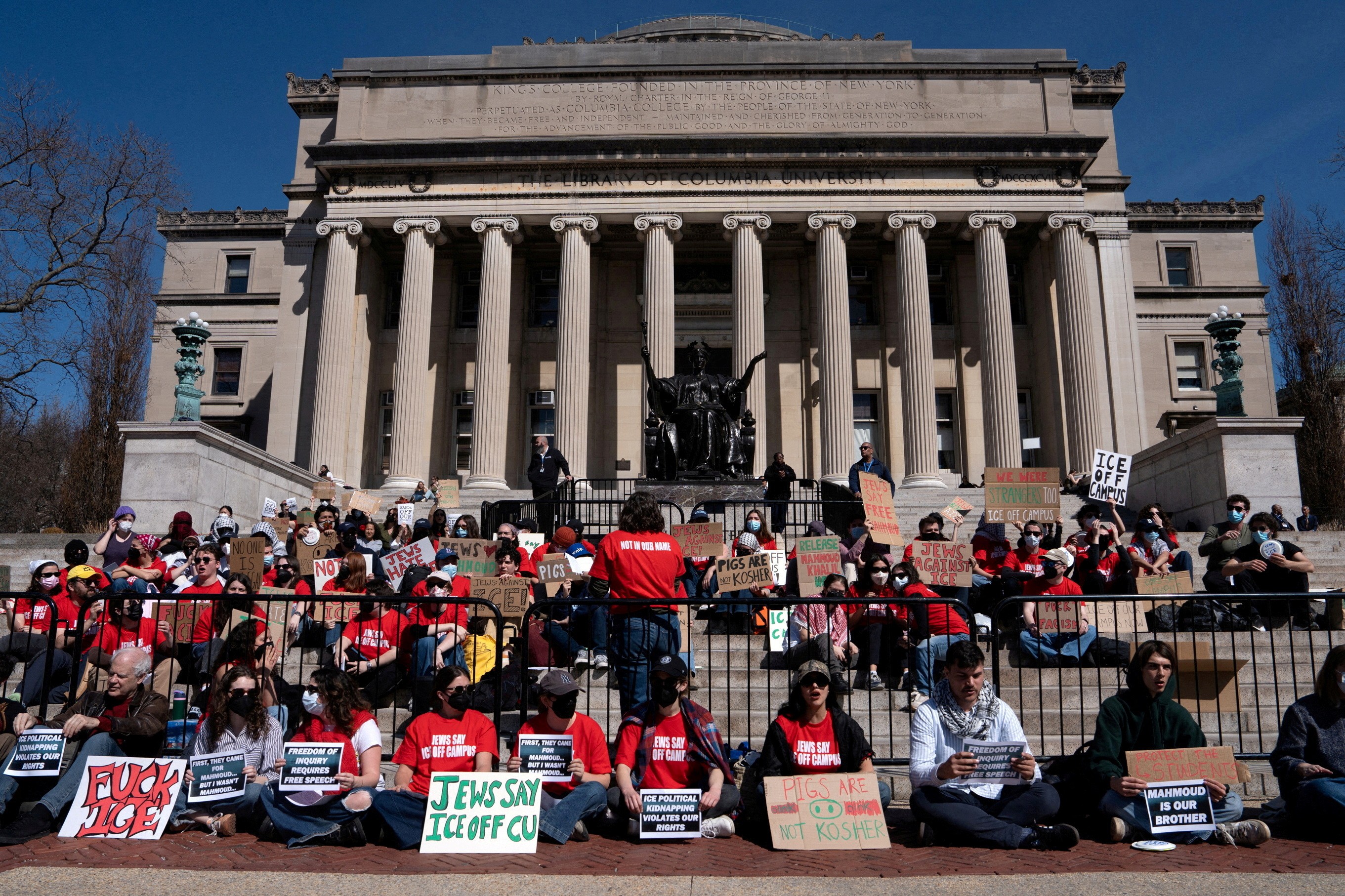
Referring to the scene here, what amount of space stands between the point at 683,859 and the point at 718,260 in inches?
1241

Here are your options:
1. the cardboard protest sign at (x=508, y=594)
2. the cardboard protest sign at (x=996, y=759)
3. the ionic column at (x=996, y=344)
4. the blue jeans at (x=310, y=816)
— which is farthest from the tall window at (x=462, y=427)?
the cardboard protest sign at (x=996, y=759)

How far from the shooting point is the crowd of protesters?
6.38m

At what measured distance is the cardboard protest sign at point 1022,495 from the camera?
15.3m

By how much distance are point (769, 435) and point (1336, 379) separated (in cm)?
2074

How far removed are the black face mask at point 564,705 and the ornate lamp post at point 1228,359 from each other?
1698 cm

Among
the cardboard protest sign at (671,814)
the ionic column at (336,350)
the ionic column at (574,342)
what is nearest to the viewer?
the cardboard protest sign at (671,814)

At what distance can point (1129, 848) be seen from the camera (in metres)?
6.21

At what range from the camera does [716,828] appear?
6.54 meters

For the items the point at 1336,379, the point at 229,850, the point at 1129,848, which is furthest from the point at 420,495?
the point at 1336,379

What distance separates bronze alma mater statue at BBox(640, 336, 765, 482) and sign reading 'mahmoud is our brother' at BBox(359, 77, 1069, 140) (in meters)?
15.4

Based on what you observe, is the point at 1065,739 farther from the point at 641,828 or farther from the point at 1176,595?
the point at 641,828

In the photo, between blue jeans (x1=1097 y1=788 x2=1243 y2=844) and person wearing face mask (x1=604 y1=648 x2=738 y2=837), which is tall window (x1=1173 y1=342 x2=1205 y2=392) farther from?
person wearing face mask (x1=604 y1=648 x2=738 y2=837)

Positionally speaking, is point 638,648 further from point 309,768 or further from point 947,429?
point 947,429

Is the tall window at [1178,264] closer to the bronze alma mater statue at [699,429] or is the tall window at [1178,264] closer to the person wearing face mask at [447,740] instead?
the bronze alma mater statue at [699,429]
